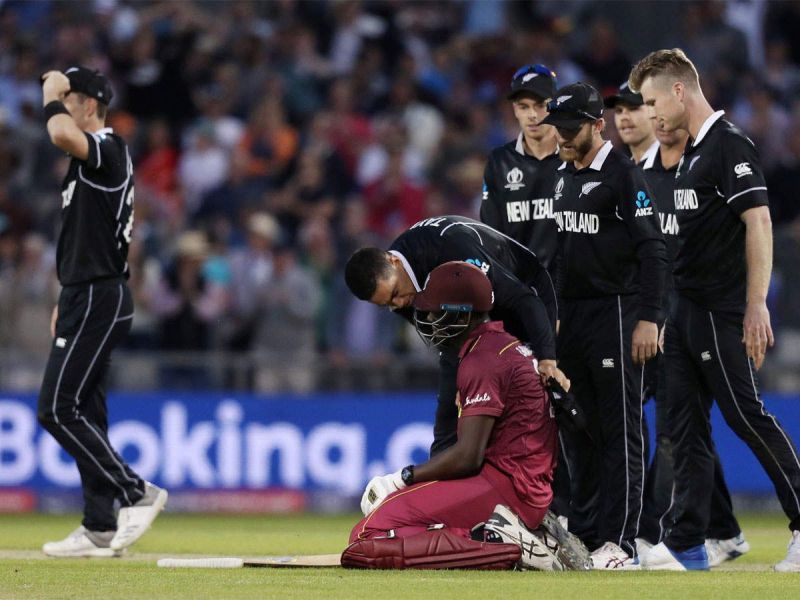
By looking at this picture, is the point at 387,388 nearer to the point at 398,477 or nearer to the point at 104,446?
the point at 104,446

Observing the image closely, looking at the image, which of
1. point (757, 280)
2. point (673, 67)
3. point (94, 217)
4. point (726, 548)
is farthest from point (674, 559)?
point (94, 217)

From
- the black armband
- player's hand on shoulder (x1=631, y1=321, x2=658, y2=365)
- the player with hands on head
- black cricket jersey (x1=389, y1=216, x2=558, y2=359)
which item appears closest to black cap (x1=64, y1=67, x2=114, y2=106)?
the player with hands on head

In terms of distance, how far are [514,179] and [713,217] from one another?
5.72 ft

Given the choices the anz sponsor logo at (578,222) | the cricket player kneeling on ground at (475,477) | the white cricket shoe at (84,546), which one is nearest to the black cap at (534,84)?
the anz sponsor logo at (578,222)

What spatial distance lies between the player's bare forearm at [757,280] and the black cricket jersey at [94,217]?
160 inches

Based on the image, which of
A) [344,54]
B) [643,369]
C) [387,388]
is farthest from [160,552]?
[344,54]

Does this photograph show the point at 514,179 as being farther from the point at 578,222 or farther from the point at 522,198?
the point at 578,222

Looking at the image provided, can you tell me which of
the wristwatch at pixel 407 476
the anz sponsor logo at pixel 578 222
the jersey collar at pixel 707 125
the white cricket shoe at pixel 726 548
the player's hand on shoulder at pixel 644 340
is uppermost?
the jersey collar at pixel 707 125

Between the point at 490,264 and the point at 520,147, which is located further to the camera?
the point at 520,147

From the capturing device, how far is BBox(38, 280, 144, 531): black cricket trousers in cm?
952

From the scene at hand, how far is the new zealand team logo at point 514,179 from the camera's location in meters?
9.69

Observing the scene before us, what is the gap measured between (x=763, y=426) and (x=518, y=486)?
148 cm

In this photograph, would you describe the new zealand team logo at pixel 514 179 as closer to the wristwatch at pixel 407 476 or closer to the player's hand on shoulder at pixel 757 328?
the player's hand on shoulder at pixel 757 328

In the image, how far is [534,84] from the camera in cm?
962
